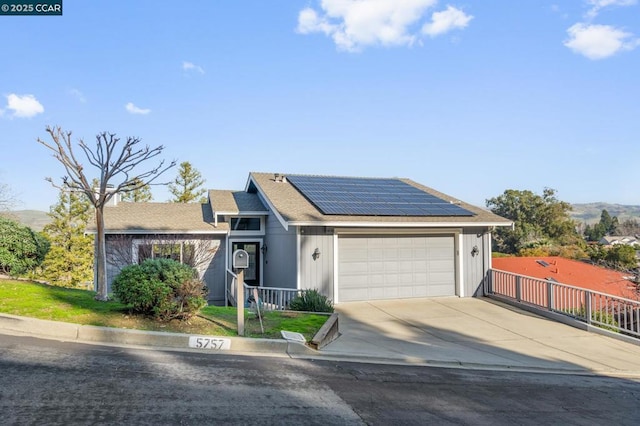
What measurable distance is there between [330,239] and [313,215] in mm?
928

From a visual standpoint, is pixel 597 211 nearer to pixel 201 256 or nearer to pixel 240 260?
pixel 201 256

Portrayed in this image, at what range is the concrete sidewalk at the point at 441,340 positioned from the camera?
643 cm

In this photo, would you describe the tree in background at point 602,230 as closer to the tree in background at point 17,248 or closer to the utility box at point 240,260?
the utility box at point 240,260

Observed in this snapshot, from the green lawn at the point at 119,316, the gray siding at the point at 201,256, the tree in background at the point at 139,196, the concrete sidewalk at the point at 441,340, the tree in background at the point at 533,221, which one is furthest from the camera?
the tree in background at the point at 533,221

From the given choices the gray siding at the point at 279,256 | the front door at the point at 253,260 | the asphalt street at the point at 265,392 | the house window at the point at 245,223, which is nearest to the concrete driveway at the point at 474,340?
the asphalt street at the point at 265,392

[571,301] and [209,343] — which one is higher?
[209,343]

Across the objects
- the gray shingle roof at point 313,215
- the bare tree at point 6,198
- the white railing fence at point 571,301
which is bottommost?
the white railing fence at point 571,301

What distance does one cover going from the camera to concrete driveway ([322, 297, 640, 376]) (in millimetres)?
7281

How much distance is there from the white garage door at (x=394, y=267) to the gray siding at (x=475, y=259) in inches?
17.1

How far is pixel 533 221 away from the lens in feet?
147

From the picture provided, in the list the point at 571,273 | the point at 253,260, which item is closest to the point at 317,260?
the point at 253,260

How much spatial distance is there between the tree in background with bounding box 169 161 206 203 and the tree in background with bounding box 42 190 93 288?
7401mm

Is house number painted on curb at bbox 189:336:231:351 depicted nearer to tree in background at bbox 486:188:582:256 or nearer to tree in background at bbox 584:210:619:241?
tree in background at bbox 486:188:582:256

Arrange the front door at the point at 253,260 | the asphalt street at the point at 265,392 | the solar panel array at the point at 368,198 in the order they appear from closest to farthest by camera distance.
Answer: the asphalt street at the point at 265,392
the solar panel array at the point at 368,198
the front door at the point at 253,260
